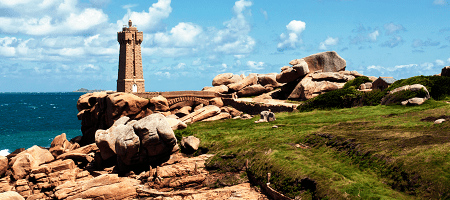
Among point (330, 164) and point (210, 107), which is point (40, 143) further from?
point (330, 164)

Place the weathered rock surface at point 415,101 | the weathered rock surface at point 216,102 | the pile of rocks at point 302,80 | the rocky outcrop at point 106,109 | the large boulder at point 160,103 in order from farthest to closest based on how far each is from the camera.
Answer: the weathered rock surface at point 216,102, the large boulder at point 160,103, the pile of rocks at point 302,80, the rocky outcrop at point 106,109, the weathered rock surface at point 415,101

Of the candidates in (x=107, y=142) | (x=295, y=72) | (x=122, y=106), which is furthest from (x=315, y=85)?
(x=107, y=142)

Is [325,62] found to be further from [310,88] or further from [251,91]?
[251,91]

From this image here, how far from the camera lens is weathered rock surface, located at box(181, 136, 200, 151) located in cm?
2488

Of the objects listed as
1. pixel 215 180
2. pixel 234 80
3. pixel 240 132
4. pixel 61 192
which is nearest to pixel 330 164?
pixel 215 180

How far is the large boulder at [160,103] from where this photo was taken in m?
45.3

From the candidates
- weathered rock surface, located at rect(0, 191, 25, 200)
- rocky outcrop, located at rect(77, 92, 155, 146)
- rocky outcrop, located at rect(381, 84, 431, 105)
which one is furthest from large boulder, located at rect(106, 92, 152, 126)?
rocky outcrop, located at rect(381, 84, 431, 105)

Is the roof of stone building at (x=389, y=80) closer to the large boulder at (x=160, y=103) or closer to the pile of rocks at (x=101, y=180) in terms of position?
the pile of rocks at (x=101, y=180)

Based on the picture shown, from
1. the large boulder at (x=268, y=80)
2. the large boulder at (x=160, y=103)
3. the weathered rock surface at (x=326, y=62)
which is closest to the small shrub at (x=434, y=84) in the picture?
the weathered rock surface at (x=326, y=62)

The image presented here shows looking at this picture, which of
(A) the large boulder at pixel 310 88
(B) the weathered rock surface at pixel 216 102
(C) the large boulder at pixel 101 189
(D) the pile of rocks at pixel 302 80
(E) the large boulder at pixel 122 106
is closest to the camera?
(C) the large boulder at pixel 101 189

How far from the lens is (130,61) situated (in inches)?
2419

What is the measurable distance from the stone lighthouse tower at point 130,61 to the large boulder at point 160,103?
16.6 m

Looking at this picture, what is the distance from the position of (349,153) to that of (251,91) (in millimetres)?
32571

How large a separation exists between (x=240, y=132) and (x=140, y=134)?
6.70m
